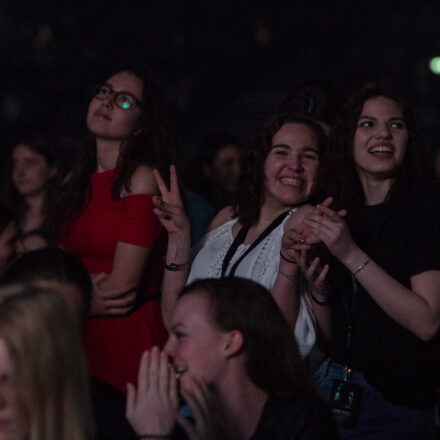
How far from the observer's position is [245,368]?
2012 millimetres

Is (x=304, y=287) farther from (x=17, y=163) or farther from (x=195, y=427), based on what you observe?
(x=17, y=163)

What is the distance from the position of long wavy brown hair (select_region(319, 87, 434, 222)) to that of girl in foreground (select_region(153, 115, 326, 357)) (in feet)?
0.54

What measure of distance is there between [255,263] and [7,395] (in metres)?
1.46

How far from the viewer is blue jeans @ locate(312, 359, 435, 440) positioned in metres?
2.41

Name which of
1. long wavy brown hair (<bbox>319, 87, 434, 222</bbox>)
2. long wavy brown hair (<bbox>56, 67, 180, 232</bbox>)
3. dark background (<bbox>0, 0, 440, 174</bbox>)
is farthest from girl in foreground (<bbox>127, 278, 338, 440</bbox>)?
dark background (<bbox>0, 0, 440, 174</bbox>)

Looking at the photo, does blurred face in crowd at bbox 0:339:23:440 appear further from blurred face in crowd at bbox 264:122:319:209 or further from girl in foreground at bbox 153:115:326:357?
blurred face in crowd at bbox 264:122:319:209

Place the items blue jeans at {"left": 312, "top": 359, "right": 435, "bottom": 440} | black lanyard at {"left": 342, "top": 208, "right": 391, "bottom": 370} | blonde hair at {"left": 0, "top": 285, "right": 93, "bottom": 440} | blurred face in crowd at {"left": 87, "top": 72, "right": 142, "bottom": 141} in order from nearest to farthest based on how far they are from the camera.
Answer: blonde hair at {"left": 0, "top": 285, "right": 93, "bottom": 440}
blue jeans at {"left": 312, "top": 359, "right": 435, "bottom": 440}
black lanyard at {"left": 342, "top": 208, "right": 391, "bottom": 370}
blurred face in crowd at {"left": 87, "top": 72, "right": 142, "bottom": 141}

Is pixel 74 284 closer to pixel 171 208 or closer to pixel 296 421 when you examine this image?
pixel 171 208

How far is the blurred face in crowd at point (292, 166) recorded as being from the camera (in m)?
3.02

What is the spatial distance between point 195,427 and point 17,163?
3.42 metres

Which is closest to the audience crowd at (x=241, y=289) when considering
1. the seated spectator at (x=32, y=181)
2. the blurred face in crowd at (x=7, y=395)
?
the blurred face in crowd at (x=7, y=395)

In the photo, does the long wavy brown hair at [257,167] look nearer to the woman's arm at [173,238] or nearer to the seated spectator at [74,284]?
the woman's arm at [173,238]

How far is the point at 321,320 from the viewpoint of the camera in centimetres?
271

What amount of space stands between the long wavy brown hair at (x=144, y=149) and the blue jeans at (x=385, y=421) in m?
1.21
